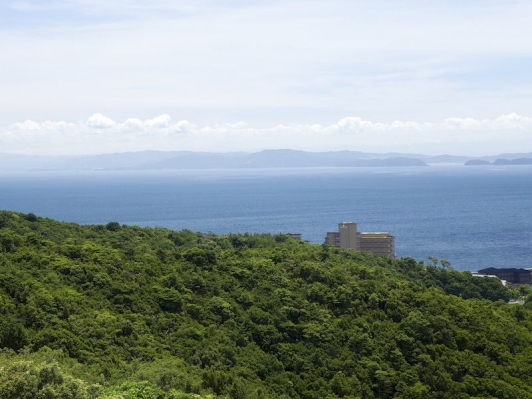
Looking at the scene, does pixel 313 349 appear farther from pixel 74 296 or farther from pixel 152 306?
pixel 74 296

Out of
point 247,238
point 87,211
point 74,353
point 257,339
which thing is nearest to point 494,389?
point 257,339

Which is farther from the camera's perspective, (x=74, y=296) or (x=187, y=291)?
(x=187, y=291)

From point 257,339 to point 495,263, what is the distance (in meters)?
62.6

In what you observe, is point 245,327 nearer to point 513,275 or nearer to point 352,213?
point 513,275

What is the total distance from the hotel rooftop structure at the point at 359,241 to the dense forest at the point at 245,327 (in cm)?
3995

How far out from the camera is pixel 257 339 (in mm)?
27297

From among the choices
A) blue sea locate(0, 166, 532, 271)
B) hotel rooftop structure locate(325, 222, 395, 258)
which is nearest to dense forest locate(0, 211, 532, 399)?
hotel rooftop structure locate(325, 222, 395, 258)

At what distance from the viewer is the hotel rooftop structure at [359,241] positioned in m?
75.6

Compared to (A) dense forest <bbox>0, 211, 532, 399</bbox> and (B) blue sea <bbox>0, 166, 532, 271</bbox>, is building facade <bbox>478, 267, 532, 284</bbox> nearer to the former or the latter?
(B) blue sea <bbox>0, 166, 532, 271</bbox>

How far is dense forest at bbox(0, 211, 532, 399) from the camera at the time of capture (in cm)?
2250

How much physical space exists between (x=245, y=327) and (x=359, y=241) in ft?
168

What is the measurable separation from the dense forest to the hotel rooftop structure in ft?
131

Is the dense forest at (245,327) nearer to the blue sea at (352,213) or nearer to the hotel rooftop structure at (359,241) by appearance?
the hotel rooftop structure at (359,241)

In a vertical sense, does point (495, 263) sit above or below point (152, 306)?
below
